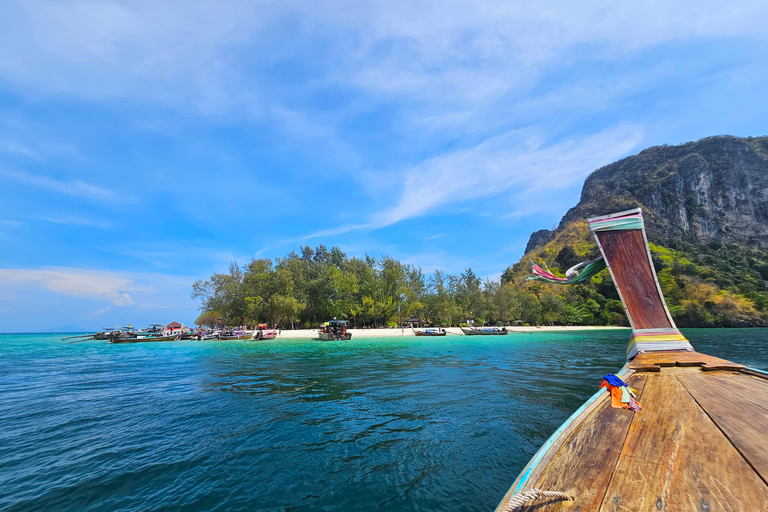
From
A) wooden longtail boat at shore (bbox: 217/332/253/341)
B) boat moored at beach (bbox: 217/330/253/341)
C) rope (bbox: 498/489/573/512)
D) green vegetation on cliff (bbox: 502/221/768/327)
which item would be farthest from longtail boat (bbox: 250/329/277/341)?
green vegetation on cliff (bbox: 502/221/768/327)

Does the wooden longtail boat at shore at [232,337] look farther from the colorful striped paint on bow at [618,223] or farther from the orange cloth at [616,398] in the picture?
the orange cloth at [616,398]

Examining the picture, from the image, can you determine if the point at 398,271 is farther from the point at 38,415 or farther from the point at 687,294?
the point at 687,294

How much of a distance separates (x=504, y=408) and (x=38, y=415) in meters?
17.2

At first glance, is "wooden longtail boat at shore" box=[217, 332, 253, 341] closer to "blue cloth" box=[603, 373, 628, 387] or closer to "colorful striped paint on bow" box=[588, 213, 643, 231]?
"colorful striped paint on bow" box=[588, 213, 643, 231]

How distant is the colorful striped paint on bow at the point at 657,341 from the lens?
31.3ft

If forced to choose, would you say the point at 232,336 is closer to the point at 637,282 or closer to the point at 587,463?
the point at 637,282

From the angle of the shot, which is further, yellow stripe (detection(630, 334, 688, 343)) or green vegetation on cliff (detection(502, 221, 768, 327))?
green vegetation on cliff (detection(502, 221, 768, 327))

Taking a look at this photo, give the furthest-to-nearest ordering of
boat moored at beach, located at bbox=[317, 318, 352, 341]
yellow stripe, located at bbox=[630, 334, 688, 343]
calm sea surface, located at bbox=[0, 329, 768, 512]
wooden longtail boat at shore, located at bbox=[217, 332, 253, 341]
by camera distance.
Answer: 1. wooden longtail boat at shore, located at bbox=[217, 332, 253, 341]
2. boat moored at beach, located at bbox=[317, 318, 352, 341]
3. yellow stripe, located at bbox=[630, 334, 688, 343]
4. calm sea surface, located at bbox=[0, 329, 768, 512]

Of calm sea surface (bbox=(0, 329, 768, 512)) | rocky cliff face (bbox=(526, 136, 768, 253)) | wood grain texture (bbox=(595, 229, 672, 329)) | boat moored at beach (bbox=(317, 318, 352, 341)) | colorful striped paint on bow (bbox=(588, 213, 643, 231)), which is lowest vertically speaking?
calm sea surface (bbox=(0, 329, 768, 512))

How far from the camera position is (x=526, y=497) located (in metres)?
2.35

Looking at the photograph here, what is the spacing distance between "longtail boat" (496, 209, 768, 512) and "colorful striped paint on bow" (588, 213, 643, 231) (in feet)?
20.1

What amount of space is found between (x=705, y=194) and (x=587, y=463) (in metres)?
179

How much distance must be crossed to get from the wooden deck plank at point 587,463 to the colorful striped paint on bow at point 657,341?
714 centimetres

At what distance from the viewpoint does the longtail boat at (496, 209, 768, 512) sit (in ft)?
7.88
